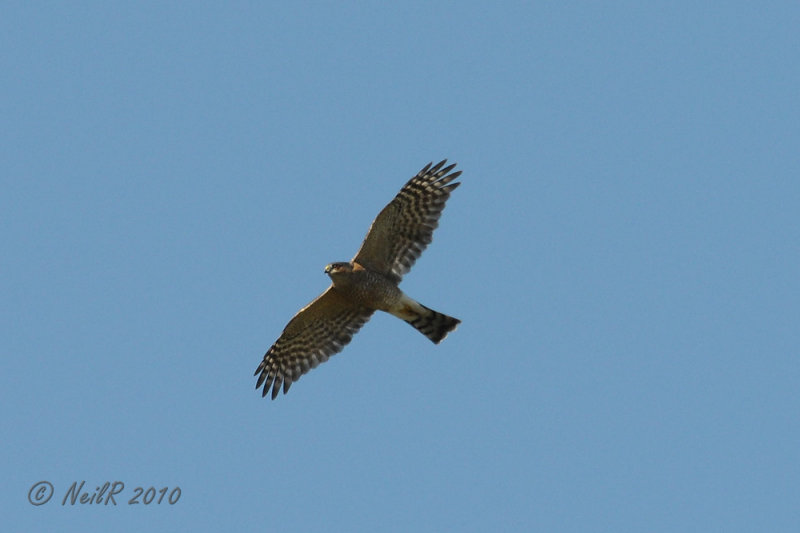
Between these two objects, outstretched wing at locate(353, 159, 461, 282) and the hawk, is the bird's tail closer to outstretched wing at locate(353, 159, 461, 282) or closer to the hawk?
the hawk

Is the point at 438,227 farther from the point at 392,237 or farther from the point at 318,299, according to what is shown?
the point at 318,299

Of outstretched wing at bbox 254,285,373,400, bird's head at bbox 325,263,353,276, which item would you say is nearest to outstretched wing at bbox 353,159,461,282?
bird's head at bbox 325,263,353,276

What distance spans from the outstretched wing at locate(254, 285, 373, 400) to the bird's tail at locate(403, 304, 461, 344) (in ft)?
2.40

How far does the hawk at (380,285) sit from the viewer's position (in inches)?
637

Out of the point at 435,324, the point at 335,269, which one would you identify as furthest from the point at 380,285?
the point at 435,324

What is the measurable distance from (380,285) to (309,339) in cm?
159

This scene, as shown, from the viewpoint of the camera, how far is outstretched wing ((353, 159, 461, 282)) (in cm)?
1623

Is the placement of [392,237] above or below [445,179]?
below

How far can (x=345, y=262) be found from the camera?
52.7 ft

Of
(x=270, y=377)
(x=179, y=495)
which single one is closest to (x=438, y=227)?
(x=270, y=377)

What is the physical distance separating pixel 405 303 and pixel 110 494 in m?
4.83

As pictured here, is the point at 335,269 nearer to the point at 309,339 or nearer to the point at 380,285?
the point at 380,285

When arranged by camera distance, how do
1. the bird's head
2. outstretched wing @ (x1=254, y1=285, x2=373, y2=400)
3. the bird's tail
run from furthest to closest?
the bird's tail
outstretched wing @ (x1=254, y1=285, x2=373, y2=400)
the bird's head

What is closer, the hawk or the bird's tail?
the hawk
